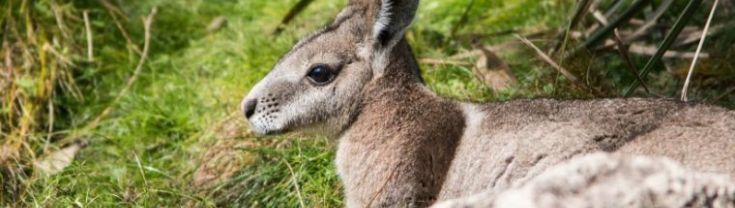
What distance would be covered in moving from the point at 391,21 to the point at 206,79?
247 centimetres

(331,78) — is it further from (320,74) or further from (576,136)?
(576,136)

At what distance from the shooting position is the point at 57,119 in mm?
6191

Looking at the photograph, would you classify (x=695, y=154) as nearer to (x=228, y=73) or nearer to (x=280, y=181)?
(x=280, y=181)

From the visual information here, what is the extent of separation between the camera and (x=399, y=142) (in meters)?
4.06

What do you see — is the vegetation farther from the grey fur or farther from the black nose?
the grey fur

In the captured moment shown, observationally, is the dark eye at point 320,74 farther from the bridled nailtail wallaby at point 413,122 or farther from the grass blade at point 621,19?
the grass blade at point 621,19

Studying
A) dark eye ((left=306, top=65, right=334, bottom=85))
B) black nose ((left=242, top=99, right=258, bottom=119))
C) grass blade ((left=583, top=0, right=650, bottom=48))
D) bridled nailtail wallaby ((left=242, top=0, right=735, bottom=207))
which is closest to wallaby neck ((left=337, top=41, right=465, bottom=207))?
bridled nailtail wallaby ((left=242, top=0, right=735, bottom=207))

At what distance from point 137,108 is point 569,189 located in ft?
12.1

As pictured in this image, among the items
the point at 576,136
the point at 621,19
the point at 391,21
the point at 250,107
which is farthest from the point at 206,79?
the point at 576,136

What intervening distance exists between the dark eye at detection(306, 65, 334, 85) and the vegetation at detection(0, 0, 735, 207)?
51cm

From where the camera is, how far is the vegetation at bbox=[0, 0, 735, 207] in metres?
4.85

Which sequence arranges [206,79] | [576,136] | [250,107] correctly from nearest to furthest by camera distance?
[576,136] → [250,107] → [206,79]

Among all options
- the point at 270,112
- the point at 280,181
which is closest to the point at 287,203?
the point at 280,181

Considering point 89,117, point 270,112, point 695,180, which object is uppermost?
point 695,180
